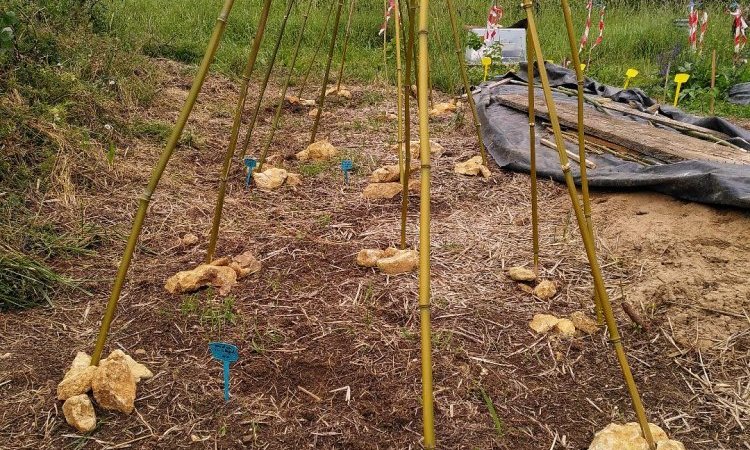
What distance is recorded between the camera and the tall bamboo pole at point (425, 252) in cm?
113

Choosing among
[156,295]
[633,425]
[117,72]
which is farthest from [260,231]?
[117,72]

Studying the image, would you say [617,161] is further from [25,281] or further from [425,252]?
[25,281]

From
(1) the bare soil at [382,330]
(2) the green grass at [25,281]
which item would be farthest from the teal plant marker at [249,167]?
(2) the green grass at [25,281]

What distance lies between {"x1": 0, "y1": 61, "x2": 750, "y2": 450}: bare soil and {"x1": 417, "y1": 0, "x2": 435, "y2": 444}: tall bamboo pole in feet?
1.79

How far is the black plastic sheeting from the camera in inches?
107

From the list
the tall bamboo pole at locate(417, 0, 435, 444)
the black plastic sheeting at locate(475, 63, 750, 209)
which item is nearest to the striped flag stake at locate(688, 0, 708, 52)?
the black plastic sheeting at locate(475, 63, 750, 209)

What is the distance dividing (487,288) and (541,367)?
1.61 ft

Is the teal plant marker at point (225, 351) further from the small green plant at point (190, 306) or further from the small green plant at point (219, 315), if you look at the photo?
the small green plant at point (190, 306)

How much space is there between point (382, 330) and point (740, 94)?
5.34 metres

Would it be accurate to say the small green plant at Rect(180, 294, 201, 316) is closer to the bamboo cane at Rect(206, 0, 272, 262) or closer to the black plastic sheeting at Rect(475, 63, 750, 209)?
the bamboo cane at Rect(206, 0, 272, 262)

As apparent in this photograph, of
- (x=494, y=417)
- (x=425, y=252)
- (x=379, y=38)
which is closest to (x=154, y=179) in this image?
(x=425, y=252)

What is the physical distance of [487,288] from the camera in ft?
7.93

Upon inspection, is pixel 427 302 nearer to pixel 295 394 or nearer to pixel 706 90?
pixel 295 394

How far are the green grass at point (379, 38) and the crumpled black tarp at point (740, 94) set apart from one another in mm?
116
